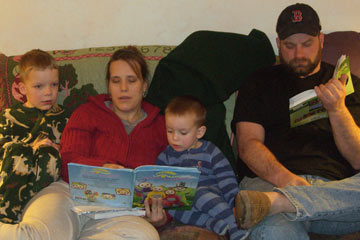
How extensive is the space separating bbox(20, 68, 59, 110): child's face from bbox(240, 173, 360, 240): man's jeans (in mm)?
1216

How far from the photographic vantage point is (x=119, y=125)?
2.07 meters

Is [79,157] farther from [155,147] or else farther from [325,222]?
[325,222]

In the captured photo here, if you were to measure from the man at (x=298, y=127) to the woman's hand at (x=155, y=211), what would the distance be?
1.65 feet

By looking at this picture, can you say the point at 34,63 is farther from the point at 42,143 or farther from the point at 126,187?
the point at 126,187

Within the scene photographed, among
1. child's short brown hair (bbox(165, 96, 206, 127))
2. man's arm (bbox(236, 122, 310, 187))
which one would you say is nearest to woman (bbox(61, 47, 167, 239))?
child's short brown hair (bbox(165, 96, 206, 127))

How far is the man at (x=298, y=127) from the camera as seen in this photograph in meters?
1.94

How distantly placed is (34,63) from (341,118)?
5.13 ft

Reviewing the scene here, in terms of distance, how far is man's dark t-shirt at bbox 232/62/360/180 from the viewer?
79.3 inches

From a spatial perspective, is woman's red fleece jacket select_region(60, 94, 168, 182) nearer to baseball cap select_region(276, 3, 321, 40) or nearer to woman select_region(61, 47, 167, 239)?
woman select_region(61, 47, 167, 239)

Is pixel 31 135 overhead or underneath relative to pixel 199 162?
overhead

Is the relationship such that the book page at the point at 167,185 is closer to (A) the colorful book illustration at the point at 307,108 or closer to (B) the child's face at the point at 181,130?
(B) the child's face at the point at 181,130

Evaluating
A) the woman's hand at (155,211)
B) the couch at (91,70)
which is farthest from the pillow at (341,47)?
Result: the woman's hand at (155,211)

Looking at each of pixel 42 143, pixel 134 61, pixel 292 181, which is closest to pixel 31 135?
pixel 42 143

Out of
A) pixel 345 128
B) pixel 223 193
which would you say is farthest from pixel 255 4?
pixel 223 193
